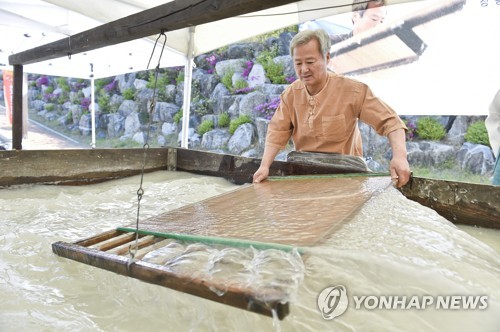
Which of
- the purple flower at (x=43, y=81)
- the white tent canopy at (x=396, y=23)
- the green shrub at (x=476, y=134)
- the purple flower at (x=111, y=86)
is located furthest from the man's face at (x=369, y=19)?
the purple flower at (x=43, y=81)

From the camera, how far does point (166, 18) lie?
4.56ft

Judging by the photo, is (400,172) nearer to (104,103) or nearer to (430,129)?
(430,129)

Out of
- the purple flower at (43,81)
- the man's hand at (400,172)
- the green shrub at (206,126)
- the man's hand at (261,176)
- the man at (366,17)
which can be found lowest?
the man's hand at (261,176)

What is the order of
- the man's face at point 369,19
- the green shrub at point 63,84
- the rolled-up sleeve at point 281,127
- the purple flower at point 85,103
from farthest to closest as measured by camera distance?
the green shrub at point 63,84 → the purple flower at point 85,103 → the man's face at point 369,19 → the rolled-up sleeve at point 281,127

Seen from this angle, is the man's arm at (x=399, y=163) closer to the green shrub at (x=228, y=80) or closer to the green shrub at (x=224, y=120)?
the green shrub at (x=224, y=120)

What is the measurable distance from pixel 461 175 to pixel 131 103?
503 inches

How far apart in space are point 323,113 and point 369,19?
9.58 feet

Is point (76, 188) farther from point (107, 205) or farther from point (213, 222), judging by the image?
point (213, 222)

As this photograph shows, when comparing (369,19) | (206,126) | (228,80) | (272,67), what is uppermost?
(272,67)

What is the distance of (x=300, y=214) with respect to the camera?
1.24 meters

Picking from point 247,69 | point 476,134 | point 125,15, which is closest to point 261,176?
point 125,15

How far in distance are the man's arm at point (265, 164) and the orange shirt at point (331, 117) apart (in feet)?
0.20

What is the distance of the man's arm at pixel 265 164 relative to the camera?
2188 millimetres

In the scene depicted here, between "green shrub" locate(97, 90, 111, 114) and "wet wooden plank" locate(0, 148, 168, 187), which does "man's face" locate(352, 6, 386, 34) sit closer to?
"wet wooden plank" locate(0, 148, 168, 187)
